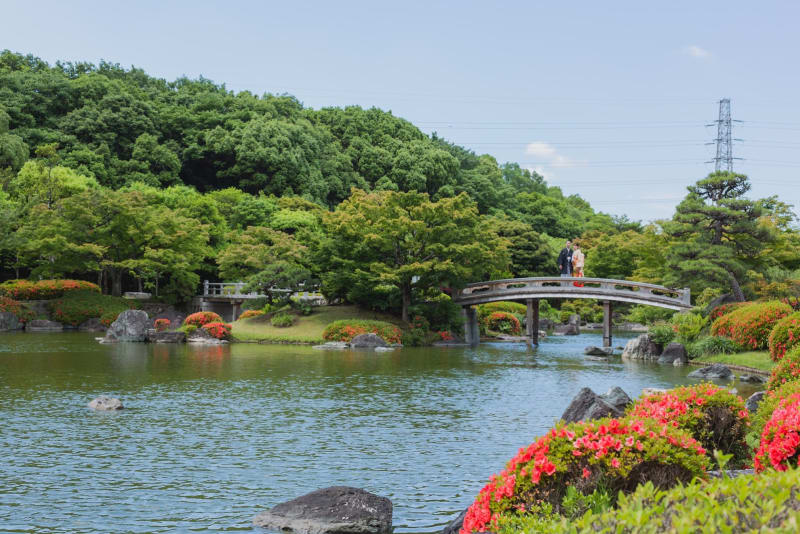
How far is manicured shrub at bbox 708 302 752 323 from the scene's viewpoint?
95.2 feet

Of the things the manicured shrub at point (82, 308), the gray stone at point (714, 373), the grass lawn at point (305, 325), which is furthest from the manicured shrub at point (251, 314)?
the gray stone at point (714, 373)

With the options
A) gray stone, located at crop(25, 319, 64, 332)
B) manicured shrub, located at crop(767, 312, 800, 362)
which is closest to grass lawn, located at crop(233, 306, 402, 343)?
gray stone, located at crop(25, 319, 64, 332)

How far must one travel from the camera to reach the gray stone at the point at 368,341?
33.5 m

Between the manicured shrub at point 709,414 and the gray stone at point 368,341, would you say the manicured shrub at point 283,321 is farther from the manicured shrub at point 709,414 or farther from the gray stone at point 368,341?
Answer: the manicured shrub at point 709,414

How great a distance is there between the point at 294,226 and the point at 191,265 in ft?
25.2

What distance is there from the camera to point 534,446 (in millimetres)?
6262

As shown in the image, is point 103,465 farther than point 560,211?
No

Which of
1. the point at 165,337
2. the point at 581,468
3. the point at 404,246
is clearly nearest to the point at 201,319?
the point at 165,337

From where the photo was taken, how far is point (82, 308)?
43.8 m

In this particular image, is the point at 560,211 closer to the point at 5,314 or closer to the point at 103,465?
the point at 5,314

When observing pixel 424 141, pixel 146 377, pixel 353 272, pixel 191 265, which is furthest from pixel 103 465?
pixel 424 141

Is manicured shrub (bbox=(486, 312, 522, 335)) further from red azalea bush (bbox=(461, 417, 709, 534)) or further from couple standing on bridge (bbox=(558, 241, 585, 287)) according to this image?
red azalea bush (bbox=(461, 417, 709, 534))

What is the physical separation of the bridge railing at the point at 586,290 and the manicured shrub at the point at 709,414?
24.5 metres

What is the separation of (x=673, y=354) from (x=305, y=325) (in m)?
17.8
